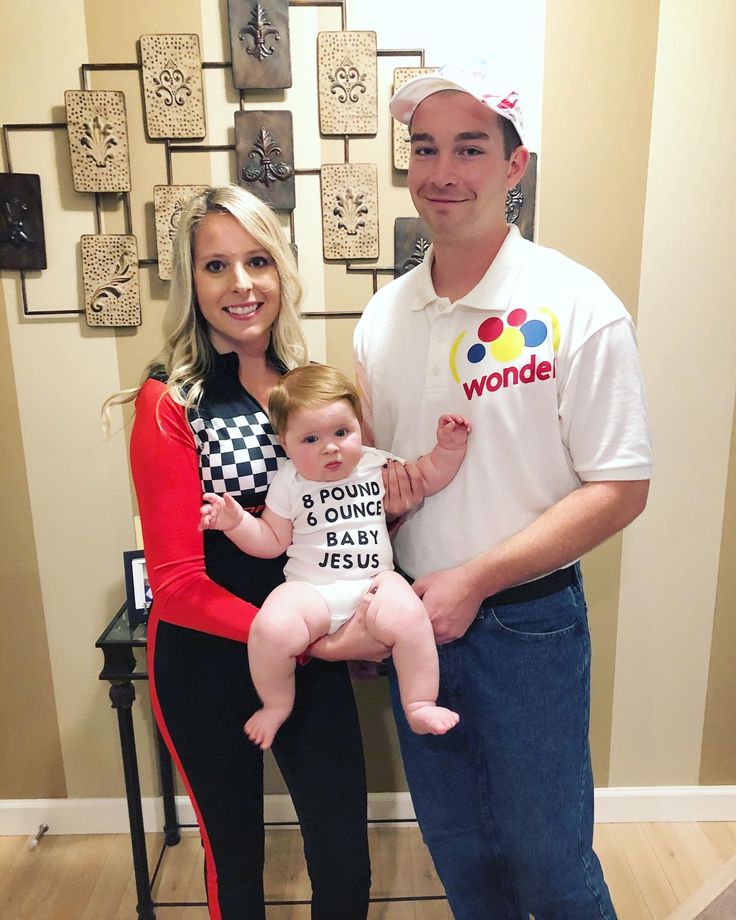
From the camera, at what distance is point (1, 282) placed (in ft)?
6.16

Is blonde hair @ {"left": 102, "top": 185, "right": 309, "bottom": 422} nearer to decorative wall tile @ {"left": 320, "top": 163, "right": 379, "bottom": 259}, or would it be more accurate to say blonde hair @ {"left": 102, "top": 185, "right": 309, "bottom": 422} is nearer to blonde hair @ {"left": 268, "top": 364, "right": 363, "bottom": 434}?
blonde hair @ {"left": 268, "top": 364, "right": 363, "bottom": 434}

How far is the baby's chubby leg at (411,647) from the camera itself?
4.09 feet

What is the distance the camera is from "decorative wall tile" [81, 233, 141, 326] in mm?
1836

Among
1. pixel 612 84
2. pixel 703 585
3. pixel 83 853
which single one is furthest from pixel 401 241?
pixel 83 853

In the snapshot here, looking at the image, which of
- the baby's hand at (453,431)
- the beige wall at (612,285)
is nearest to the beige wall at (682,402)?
the beige wall at (612,285)

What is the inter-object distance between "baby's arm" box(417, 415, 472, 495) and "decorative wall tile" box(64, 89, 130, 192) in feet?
3.59

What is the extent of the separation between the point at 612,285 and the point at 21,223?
1.50 m

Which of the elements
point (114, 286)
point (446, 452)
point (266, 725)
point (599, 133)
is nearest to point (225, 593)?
point (266, 725)

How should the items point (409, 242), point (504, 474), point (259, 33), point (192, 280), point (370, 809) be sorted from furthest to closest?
point (370, 809) < point (409, 242) < point (259, 33) < point (192, 280) < point (504, 474)

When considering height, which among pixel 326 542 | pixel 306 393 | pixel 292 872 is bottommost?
pixel 292 872

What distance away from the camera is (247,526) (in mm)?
1308

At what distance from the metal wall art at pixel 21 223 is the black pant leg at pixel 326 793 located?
1247 mm

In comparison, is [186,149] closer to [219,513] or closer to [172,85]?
[172,85]

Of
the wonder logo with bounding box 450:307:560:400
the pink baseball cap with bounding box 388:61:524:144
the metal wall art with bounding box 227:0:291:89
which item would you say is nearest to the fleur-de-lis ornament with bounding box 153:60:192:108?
the metal wall art with bounding box 227:0:291:89
